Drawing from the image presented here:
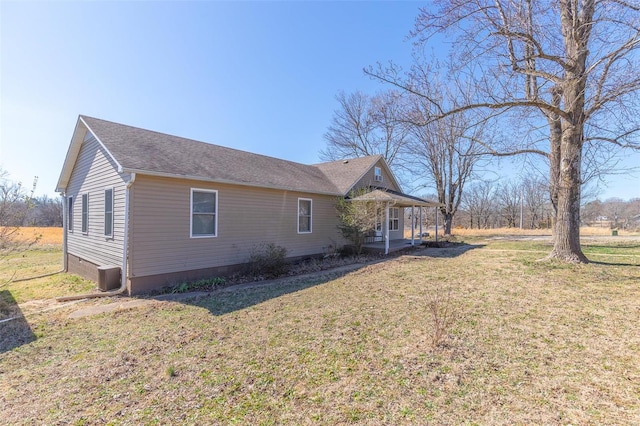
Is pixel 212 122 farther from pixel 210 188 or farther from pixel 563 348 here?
pixel 563 348

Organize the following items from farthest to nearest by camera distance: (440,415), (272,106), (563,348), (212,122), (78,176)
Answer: (272,106) → (212,122) → (78,176) → (563,348) → (440,415)

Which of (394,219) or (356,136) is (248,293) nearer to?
(394,219)

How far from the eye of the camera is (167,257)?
25.0 ft

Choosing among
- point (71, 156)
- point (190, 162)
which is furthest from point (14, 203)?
point (71, 156)

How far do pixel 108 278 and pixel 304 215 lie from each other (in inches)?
262

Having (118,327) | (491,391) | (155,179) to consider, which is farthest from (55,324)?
(491,391)

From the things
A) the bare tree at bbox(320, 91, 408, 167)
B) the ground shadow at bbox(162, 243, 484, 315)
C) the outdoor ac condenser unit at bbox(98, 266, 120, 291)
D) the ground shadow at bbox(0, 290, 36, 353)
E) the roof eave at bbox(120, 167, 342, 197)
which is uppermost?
the bare tree at bbox(320, 91, 408, 167)

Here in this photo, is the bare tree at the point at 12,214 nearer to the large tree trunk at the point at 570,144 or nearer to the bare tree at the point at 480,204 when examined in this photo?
the large tree trunk at the point at 570,144

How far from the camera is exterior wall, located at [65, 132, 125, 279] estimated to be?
25.1 ft

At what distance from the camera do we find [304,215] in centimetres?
1184

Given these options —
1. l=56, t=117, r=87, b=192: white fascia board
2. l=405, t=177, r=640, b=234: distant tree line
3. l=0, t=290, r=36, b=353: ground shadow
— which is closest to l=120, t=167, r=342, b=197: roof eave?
l=0, t=290, r=36, b=353: ground shadow

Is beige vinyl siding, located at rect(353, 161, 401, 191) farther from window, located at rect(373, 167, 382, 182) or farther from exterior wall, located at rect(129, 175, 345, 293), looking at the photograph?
exterior wall, located at rect(129, 175, 345, 293)

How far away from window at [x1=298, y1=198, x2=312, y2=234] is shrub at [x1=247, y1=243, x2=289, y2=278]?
83.8 inches

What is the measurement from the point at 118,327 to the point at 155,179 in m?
3.76
